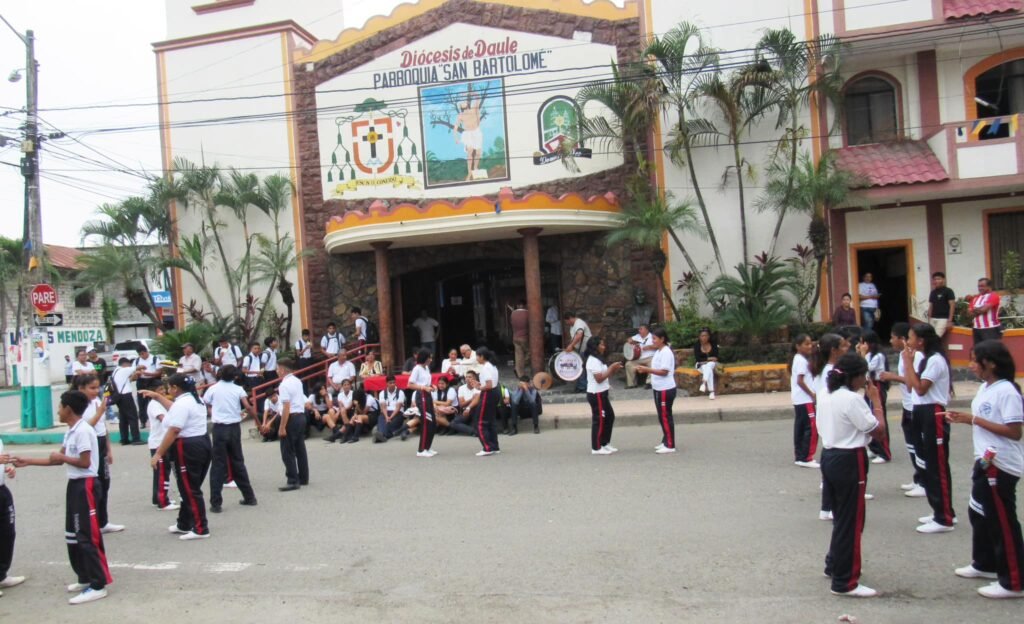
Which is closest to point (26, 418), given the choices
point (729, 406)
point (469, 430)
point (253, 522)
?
point (469, 430)

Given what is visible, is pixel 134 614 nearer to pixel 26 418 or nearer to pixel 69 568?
pixel 69 568

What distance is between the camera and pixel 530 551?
6.20m

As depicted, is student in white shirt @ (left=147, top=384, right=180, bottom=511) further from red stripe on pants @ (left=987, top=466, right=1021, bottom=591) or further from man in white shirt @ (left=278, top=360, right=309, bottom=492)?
red stripe on pants @ (left=987, top=466, right=1021, bottom=591)

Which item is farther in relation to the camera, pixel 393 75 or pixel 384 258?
pixel 393 75

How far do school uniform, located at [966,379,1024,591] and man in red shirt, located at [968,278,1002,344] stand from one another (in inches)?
351

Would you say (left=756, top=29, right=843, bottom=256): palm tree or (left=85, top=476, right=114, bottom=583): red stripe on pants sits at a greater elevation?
(left=756, top=29, right=843, bottom=256): palm tree

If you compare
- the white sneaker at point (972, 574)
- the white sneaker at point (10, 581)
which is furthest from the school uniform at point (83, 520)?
the white sneaker at point (972, 574)

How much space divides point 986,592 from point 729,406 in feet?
26.2

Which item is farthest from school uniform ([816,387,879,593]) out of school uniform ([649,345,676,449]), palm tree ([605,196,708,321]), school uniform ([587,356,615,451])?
palm tree ([605,196,708,321])

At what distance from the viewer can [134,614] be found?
17.7ft

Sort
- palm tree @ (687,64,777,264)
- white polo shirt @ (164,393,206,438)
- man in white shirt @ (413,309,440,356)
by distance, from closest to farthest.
Answer: white polo shirt @ (164,393,206,438)
palm tree @ (687,64,777,264)
man in white shirt @ (413,309,440,356)

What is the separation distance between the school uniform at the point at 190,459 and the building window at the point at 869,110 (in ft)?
49.3

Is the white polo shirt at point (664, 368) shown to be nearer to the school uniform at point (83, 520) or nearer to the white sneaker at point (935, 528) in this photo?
the white sneaker at point (935, 528)

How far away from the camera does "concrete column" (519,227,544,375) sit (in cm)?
1594
